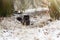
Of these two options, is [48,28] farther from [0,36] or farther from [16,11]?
[16,11]

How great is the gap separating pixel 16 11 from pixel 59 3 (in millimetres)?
1709

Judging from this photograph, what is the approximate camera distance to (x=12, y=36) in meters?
4.73

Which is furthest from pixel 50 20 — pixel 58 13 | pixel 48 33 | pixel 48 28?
pixel 48 33

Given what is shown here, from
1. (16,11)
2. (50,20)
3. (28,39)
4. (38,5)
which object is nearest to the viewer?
(28,39)

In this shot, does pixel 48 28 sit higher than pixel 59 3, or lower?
lower

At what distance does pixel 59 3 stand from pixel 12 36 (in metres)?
2.40

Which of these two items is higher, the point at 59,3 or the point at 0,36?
the point at 59,3

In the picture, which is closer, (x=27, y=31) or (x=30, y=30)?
(x=27, y=31)

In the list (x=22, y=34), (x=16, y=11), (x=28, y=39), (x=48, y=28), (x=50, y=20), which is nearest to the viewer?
(x=28, y=39)

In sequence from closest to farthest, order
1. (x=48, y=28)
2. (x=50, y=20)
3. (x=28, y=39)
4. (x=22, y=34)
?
(x=28, y=39)
(x=22, y=34)
(x=48, y=28)
(x=50, y=20)

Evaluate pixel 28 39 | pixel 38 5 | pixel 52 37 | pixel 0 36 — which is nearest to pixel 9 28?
pixel 0 36

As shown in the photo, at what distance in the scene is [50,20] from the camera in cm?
612

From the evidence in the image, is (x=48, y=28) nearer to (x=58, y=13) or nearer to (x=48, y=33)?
(x=48, y=33)

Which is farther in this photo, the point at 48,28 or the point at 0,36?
the point at 48,28
